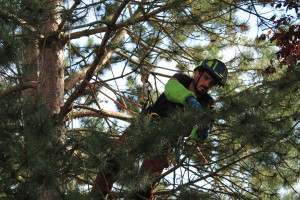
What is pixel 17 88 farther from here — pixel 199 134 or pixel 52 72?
pixel 199 134

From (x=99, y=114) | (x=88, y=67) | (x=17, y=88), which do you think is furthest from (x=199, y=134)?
(x=88, y=67)

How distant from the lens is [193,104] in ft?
11.1

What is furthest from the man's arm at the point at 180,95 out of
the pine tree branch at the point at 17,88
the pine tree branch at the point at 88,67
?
the pine tree branch at the point at 17,88

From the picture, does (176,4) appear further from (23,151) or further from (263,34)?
(23,151)

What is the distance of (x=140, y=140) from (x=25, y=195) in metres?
0.97

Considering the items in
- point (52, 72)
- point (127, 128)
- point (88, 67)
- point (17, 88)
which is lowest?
point (127, 128)

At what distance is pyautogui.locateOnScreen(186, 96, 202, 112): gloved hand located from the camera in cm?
314

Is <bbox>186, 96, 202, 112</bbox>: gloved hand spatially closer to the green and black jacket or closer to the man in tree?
the man in tree

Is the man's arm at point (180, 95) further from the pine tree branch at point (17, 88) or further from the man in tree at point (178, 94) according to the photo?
the pine tree branch at point (17, 88)

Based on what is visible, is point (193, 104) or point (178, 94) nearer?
point (193, 104)

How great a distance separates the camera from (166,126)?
10.2ft

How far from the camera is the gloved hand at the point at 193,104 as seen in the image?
314cm

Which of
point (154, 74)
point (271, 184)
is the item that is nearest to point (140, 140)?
point (271, 184)

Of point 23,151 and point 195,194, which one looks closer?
point 23,151
